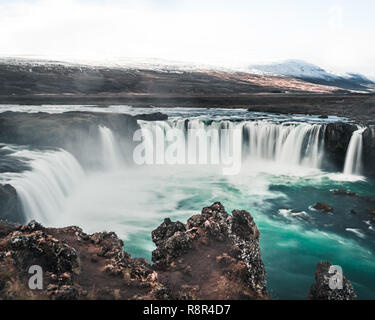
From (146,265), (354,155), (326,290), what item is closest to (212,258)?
(146,265)

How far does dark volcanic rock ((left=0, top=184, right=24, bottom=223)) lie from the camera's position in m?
11.5

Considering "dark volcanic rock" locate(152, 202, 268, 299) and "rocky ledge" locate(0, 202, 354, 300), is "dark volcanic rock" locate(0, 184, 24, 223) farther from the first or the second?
"dark volcanic rock" locate(152, 202, 268, 299)

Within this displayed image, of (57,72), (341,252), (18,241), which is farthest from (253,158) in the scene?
(57,72)

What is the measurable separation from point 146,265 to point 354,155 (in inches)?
862

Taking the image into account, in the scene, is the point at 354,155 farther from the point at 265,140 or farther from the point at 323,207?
the point at 323,207

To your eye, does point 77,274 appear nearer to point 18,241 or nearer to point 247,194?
point 18,241

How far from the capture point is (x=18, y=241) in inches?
246

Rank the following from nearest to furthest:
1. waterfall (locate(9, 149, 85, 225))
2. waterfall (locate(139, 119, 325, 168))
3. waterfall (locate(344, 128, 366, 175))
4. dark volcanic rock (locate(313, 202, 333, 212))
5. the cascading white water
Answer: waterfall (locate(9, 149, 85, 225)) < dark volcanic rock (locate(313, 202, 333, 212)) < waterfall (locate(344, 128, 366, 175)) < the cascading white water < waterfall (locate(139, 119, 325, 168))

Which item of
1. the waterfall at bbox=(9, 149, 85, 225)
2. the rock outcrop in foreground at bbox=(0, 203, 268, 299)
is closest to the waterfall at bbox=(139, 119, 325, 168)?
the waterfall at bbox=(9, 149, 85, 225)

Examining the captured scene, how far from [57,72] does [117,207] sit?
9322cm

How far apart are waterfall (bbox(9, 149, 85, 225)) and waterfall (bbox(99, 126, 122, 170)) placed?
12.7 feet

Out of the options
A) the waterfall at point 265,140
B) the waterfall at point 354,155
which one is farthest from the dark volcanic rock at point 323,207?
the waterfall at point 265,140

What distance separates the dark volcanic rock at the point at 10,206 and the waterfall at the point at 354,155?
73.5 ft

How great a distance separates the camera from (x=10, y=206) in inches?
468
